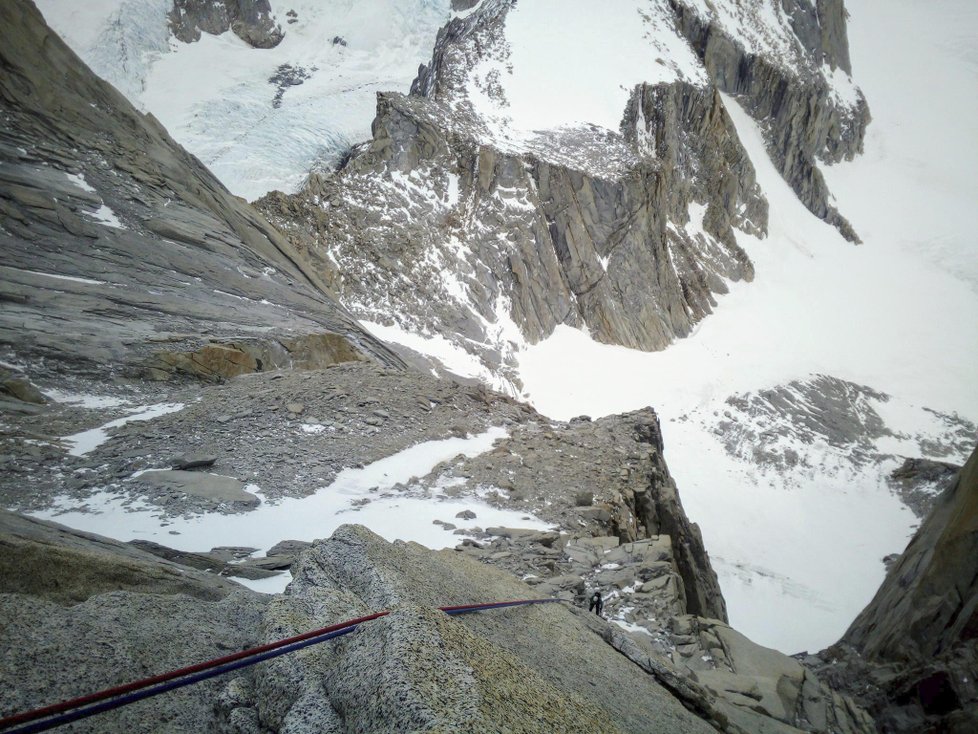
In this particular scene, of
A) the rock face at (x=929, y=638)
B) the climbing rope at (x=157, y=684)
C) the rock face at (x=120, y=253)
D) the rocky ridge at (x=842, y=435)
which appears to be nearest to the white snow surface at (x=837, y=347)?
the rocky ridge at (x=842, y=435)

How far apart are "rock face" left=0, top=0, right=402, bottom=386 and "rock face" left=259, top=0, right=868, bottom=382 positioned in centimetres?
1076

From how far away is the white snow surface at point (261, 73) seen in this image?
35.4m

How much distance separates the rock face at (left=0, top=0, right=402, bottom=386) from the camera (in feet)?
37.4

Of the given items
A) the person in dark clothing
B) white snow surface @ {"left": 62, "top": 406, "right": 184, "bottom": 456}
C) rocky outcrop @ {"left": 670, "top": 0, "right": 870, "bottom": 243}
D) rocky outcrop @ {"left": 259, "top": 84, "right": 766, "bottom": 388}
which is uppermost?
rocky outcrop @ {"left": 670, "top": 0, "right": 870, "bottom": 243}

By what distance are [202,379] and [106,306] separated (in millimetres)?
2467

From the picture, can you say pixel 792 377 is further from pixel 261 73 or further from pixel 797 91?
pixel 261 73

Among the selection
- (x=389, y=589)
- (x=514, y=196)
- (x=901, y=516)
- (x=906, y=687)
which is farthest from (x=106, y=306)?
(x=901, y=516)

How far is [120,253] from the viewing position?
13.6 m

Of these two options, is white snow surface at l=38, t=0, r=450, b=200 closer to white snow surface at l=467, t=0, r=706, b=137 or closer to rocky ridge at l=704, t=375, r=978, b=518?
white snow surface at l=467, t=0, r=706, b=137

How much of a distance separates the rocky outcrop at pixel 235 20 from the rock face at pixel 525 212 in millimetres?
17461

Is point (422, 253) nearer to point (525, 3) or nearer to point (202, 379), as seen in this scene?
point (202, 379)

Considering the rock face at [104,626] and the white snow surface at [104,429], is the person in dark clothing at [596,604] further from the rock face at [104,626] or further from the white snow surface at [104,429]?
the white snow surface at [104,429]

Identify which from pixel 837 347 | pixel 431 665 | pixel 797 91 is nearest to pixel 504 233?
pixel 837 347

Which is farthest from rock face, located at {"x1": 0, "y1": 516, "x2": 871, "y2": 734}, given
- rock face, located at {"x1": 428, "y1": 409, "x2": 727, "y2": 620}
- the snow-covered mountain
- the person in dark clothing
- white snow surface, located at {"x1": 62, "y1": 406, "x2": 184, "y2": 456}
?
the snow-covered mountain
